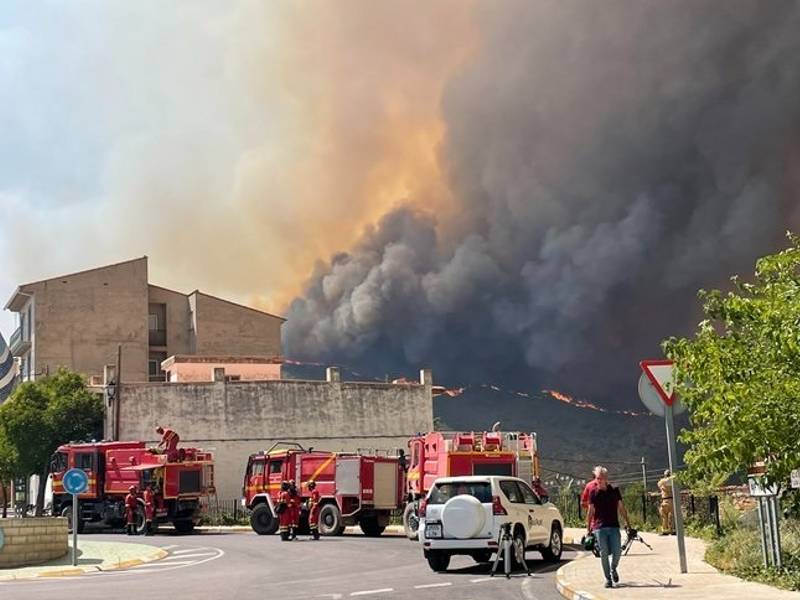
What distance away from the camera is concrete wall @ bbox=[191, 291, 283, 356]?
241 ft

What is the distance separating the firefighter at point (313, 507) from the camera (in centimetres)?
3184

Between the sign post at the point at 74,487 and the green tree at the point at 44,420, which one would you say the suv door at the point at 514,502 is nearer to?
the sign post at the point at 74,487

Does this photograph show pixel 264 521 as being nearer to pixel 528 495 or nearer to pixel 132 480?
pixel 132 480

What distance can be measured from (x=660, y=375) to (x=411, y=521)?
15.5 meters

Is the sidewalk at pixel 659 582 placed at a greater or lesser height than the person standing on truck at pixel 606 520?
lesser

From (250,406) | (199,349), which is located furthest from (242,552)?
(199,349)

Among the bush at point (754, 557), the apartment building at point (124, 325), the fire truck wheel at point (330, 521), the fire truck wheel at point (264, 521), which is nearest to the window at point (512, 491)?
the bush at point (754, 557)

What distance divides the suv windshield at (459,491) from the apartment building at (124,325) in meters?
54.3

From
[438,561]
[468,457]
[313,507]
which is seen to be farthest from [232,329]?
[438,561]

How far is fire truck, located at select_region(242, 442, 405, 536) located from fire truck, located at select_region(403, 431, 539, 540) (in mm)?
3348

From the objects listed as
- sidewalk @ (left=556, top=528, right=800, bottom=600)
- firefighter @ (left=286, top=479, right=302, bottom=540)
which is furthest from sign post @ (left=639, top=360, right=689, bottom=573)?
firefighter @ (left=286, top=479, right=302, bottom=540)

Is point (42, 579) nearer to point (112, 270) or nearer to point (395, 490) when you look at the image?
point (395, 490)

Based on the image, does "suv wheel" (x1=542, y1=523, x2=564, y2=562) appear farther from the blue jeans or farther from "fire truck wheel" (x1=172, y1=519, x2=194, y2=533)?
"fire truck wheel" (x1=172, y1=519, x2=194, y2=533)

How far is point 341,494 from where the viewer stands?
3192cm
